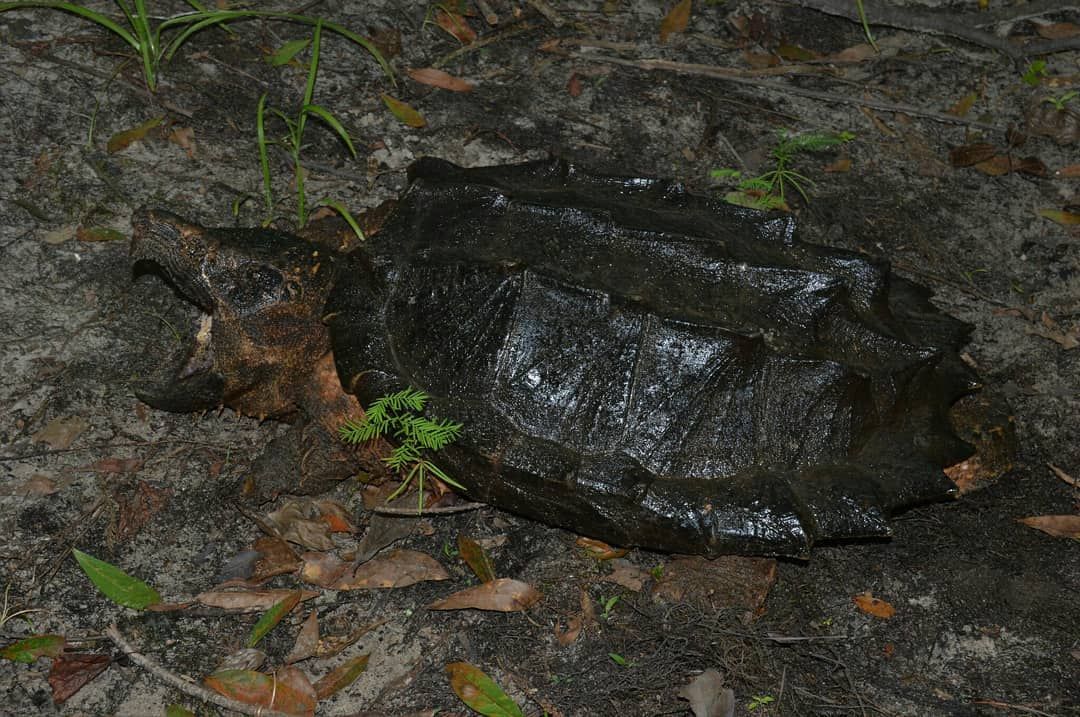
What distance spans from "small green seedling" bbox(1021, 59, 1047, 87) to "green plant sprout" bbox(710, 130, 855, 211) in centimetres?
148

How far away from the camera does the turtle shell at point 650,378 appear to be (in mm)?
3295

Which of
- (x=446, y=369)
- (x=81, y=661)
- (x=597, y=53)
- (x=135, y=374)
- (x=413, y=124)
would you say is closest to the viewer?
(x=81, y=661)

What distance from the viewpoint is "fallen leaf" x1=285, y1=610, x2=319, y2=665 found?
3387 millimetres

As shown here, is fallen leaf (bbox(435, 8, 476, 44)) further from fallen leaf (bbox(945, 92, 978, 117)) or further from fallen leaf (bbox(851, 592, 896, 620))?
fallen leaf (bbox(851, 592, 896, 620))

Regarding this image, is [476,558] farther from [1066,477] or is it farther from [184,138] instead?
[184,138]

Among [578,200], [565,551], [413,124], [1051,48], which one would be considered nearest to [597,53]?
[413,124]

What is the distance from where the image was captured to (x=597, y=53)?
5.79m

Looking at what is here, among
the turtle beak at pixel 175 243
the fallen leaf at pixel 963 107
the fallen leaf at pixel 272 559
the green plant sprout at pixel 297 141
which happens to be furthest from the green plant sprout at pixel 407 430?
the fallen leaf at pixel 963 107

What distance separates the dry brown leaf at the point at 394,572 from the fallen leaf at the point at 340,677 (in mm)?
311

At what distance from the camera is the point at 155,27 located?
17.4 feet

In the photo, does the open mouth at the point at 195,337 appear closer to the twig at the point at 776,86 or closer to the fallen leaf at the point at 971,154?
the twig at the point at 776,86

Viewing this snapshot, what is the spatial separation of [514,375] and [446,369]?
0.27 m

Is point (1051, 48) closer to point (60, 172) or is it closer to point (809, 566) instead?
point (809, 566)

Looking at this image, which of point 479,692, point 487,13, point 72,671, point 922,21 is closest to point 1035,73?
point 922,21
